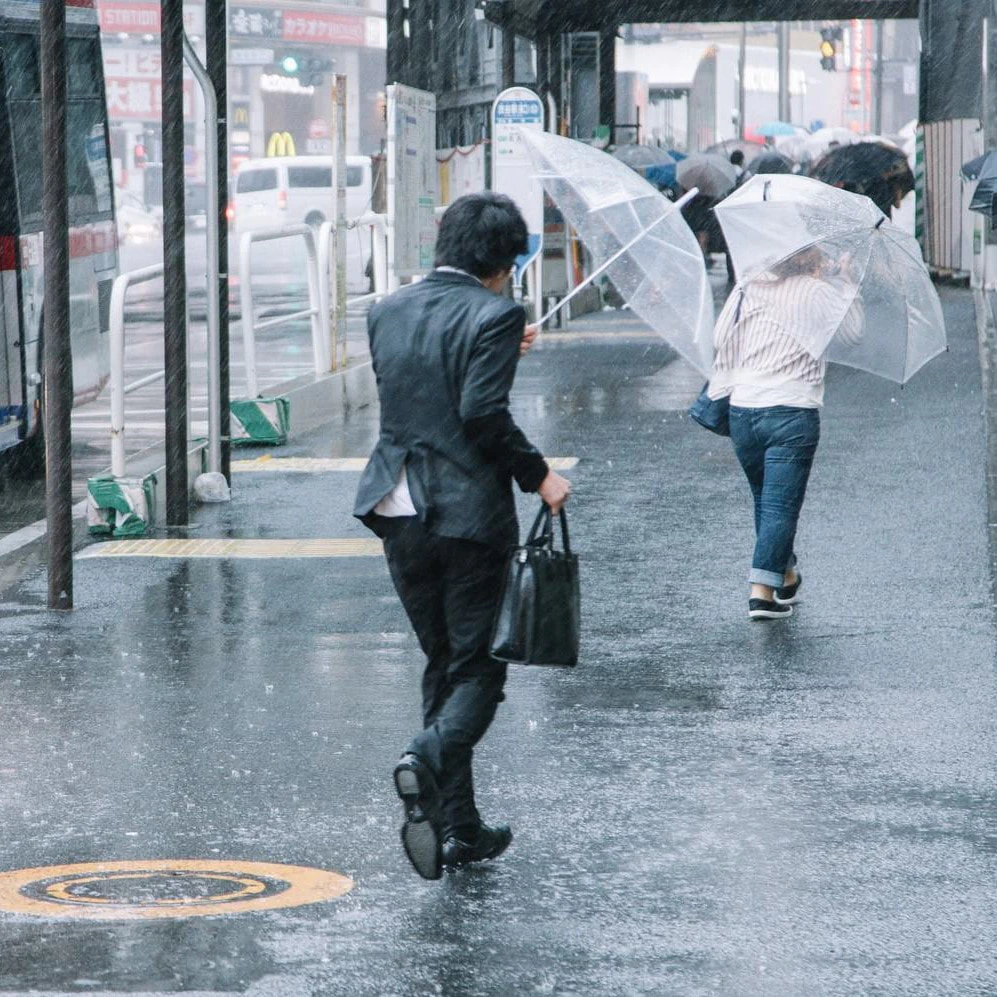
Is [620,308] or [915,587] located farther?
[620,308]

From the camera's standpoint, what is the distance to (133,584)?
905 centimetres

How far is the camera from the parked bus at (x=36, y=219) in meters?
12.2

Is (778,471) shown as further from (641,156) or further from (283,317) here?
(641,156)

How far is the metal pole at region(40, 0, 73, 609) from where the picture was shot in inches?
324

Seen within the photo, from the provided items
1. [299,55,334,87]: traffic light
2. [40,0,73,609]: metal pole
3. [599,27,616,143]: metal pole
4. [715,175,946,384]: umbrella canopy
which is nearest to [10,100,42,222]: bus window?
[40,0,73,609]: metal pole

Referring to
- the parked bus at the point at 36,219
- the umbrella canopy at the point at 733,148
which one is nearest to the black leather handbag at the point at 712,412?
the parked bus at the point at 36,219

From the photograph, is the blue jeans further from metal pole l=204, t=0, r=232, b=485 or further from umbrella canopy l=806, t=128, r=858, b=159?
umbrella canopy l=806, t=128, r=858, b=159

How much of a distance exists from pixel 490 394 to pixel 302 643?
322 cm

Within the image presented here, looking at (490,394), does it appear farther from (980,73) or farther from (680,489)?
(980,73)

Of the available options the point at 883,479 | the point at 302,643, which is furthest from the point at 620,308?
the point at 302,643

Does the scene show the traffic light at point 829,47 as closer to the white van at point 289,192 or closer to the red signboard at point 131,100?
the white van at point 289,192

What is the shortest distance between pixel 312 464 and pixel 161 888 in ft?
26.0

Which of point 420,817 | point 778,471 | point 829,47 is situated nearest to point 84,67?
point 778,471

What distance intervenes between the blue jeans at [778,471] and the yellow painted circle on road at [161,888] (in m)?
3.44
